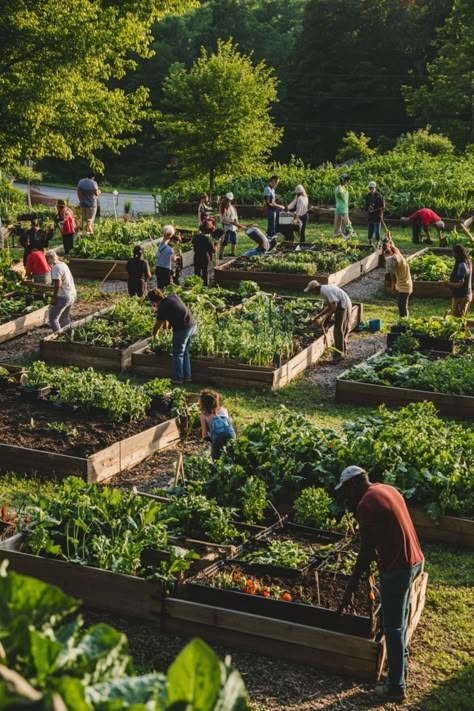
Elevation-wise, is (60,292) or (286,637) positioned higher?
(60,292)

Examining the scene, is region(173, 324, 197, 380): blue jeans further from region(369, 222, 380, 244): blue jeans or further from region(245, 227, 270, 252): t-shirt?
region(369, 222, 380, 244): blue jeans

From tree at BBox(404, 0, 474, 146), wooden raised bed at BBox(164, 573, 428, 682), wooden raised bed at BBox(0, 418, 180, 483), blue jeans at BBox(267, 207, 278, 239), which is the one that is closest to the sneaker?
wooden raised bed at BBox(164, 573, 428, 682)

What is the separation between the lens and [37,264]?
1970 cm

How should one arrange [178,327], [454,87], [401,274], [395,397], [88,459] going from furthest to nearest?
[454,87], [401,274], [178,327], [395,397], [88,459]

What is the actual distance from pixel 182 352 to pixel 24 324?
13.0 ft

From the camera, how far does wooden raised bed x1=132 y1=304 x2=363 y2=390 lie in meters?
15.0

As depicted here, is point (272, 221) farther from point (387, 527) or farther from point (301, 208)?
point (387, 527)

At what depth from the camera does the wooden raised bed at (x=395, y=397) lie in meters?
14.0

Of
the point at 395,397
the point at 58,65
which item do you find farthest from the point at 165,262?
the point at 395,397

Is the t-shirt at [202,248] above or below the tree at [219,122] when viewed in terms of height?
below

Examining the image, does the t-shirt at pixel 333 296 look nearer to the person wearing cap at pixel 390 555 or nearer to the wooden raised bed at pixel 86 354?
the wooden raised bed at pixel 86 354

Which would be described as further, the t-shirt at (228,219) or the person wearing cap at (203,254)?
the t-shirt at (228,219)

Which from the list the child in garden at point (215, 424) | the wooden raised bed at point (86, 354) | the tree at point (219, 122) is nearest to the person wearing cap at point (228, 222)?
the wooden raised bed at point (86, 354)

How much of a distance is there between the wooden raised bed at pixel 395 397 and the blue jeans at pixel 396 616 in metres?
6.59
